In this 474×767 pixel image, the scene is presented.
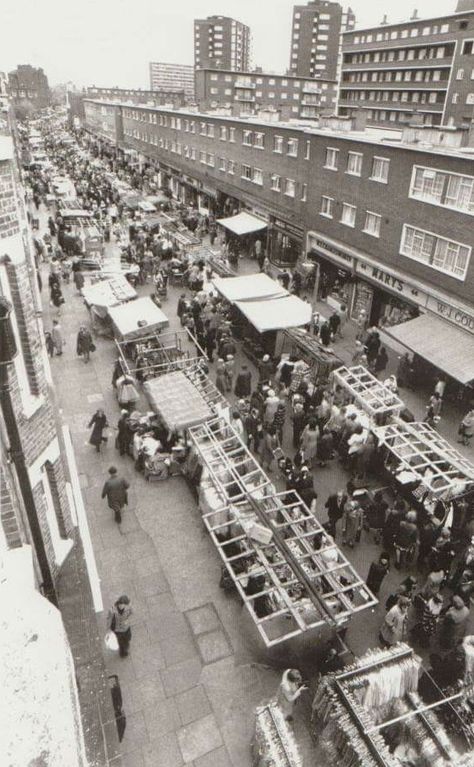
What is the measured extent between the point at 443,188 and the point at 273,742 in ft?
59.1

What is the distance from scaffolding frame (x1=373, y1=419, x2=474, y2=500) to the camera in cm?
1144

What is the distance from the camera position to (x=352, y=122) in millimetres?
26812

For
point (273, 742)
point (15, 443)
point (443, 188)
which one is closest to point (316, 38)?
point (443, 188)

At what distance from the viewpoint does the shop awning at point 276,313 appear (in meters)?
18.1

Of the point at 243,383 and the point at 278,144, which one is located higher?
the point at 278,144

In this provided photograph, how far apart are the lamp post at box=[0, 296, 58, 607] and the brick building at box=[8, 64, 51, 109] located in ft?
535

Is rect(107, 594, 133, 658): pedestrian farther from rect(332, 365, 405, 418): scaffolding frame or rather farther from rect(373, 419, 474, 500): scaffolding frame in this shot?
rect(332, 365, 405, 418): scaffolding frame

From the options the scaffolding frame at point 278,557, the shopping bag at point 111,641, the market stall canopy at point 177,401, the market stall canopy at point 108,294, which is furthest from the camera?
the market stall canopy at point 108,294

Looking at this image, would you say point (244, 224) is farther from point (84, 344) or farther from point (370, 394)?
point (370, 394)

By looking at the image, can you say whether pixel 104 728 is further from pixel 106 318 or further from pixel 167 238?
pixel 167 238

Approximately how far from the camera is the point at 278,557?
959cm

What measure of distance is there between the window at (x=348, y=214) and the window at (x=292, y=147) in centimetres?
716

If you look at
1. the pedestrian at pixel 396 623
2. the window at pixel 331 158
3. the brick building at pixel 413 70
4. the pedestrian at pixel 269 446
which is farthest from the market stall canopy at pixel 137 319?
the brick building at pixel 413 70

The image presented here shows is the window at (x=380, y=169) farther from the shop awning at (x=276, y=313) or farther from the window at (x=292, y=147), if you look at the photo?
the window at (x=292, y=147)
